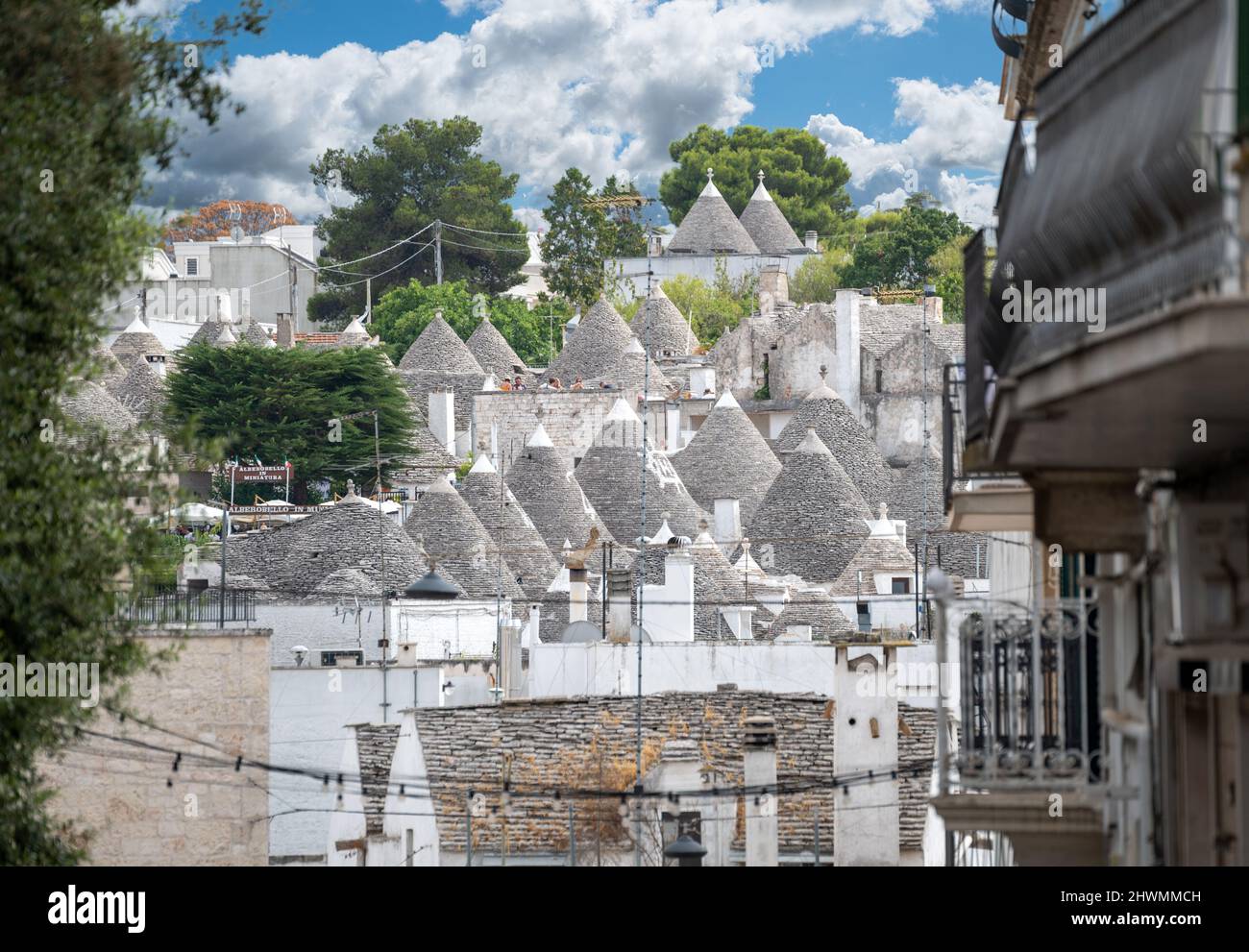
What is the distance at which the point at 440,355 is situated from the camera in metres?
89.2

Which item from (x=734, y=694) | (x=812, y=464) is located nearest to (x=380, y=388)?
(x=812, y=464)

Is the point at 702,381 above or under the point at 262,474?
above

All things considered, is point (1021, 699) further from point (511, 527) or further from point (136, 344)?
point (136, 344)

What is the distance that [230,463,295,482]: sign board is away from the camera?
70.2 m

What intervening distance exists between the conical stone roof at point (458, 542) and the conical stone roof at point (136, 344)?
105ft

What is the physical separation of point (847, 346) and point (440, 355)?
1747 cm

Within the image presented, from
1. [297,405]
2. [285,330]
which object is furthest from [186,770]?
[285,330]

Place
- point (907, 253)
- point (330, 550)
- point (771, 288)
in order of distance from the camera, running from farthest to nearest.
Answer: point (907, 253) < point (771, 288) < point (330, 550)

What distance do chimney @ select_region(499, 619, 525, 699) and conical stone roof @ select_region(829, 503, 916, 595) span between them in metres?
15.1

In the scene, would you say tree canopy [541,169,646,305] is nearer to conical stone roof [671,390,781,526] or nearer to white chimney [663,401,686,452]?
white chimney [663,401,686,452]

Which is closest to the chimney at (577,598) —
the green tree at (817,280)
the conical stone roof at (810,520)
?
the conical stone roof at (810,520)

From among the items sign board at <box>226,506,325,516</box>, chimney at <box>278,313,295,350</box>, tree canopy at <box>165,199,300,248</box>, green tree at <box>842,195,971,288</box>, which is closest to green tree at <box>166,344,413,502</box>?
sign board at <box>226,506,325,516</box>

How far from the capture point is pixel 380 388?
250 ft

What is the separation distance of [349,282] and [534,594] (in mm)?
63207
